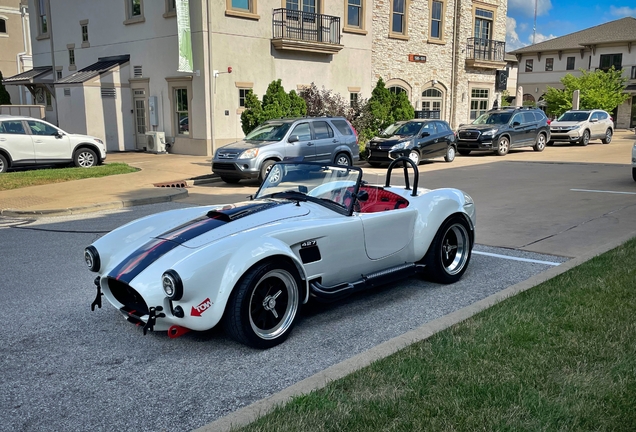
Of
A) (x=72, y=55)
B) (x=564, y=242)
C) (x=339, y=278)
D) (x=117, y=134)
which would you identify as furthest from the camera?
(x=72, y=55)

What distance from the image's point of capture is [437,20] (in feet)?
101

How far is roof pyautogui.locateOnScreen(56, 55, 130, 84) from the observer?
22945 millimetres

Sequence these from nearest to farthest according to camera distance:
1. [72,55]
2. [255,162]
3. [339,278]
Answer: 1. [339,278]
2. [255,162]
3. [72,55]

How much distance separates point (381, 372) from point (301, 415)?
76 centimetres

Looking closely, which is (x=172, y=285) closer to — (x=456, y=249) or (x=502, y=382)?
(x=502, y=382)

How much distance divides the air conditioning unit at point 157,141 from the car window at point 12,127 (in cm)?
615

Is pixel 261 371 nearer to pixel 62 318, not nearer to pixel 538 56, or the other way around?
pixel 62 318

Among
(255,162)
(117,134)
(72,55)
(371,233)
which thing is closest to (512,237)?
(371,233)

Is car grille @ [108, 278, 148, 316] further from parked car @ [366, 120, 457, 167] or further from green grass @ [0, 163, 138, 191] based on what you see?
parked car @ [366, 120, 457, 167]

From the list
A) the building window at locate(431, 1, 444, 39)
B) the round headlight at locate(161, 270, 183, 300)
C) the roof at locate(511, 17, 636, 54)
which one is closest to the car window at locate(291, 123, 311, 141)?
the round headlight at locate(161, 270, 183, 300)

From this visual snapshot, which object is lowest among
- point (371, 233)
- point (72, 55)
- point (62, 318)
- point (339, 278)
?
point (62, 318)

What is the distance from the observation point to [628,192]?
41.2ft

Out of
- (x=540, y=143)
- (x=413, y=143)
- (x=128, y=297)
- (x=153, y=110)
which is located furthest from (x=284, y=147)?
(x=540, y=143)

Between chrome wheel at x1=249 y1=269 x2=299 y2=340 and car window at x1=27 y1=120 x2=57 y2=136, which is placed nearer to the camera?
chrome wheel at x1=249 y1=269 x2=299 y2=340
